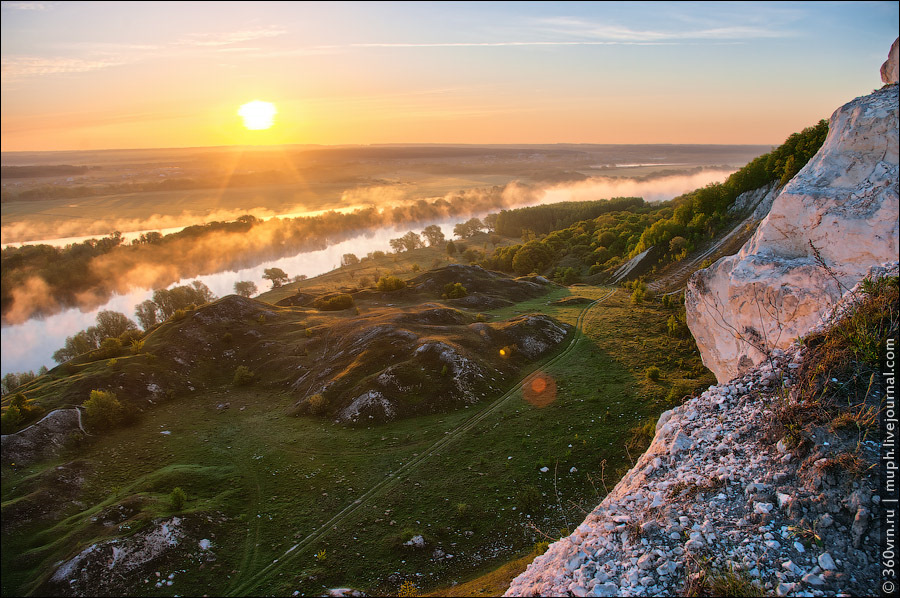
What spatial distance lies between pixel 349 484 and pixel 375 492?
6.17ft


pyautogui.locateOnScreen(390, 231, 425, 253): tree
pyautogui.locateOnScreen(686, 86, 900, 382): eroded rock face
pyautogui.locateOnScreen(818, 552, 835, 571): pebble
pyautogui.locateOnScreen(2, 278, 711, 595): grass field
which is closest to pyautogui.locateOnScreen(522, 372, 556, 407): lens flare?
pyautogui.locateOnScreen(2, 278, 711, 595): grass field

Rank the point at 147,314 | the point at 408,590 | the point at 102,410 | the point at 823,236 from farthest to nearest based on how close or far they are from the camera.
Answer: the point at 147,314 → the point at 102,410 → the point at 408,590 → the point at 823,236

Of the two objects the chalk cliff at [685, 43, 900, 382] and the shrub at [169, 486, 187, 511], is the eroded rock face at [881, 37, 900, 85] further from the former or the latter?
the shrub at [169, 486, 187, 511]

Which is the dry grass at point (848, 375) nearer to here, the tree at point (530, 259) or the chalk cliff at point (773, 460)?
the chalk cliff at point (773, 460)

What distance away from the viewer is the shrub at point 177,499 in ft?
76.4

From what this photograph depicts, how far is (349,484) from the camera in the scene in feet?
86.2

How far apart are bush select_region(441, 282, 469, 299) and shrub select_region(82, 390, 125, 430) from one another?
40.7 m

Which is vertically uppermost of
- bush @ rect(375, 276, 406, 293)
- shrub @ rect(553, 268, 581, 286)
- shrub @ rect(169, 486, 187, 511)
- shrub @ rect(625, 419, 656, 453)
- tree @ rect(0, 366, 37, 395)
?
bush @ rect(375, 276, 406, 293)

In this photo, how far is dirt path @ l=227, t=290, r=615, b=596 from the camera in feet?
A: 65.2

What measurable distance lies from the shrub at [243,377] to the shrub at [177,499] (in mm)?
18454

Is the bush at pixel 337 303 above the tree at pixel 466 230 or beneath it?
beneath

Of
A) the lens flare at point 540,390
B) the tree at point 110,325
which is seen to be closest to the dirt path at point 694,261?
the lens flare at point 540,390

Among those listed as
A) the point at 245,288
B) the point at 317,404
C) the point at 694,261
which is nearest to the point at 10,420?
the point at 317,404

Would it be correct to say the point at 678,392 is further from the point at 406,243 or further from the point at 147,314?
the point at 406,243
